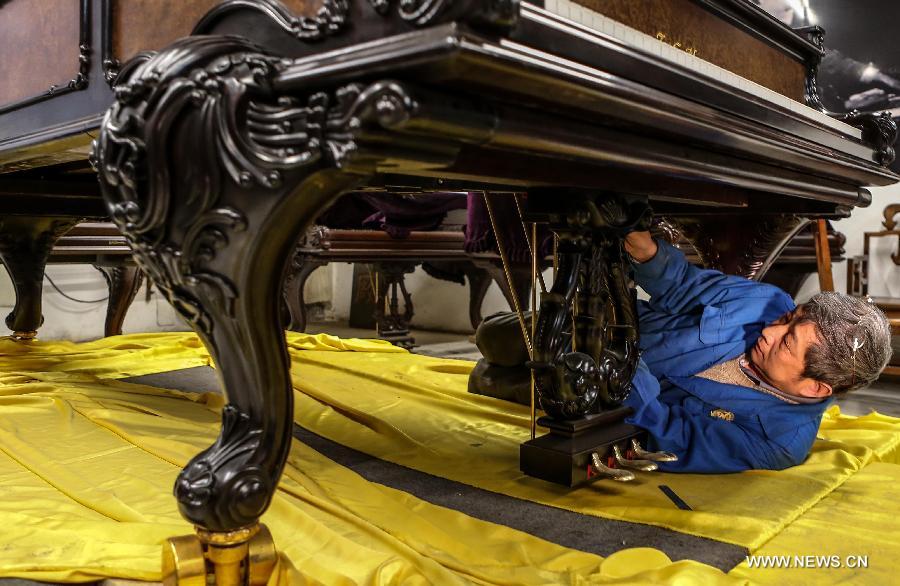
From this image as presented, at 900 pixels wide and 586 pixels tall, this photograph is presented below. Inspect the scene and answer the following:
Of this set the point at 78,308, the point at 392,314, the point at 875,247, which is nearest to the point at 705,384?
the point at 392,314

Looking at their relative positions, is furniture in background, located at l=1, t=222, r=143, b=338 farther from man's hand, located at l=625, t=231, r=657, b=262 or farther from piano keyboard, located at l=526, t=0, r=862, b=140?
piano keyboard, located at l=526, t=0, r=862, b=140

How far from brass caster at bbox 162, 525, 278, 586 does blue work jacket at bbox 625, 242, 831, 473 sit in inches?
43.4

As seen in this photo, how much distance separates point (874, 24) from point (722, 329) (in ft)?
12.3

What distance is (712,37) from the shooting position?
1441mm

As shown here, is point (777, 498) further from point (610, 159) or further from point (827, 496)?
point (610, 159)

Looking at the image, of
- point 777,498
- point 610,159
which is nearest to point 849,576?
point 777,498

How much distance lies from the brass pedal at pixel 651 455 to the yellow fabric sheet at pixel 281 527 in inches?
17.3

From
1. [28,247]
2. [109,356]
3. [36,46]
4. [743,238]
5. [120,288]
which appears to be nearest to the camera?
[36,46]

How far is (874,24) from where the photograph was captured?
4523 mm

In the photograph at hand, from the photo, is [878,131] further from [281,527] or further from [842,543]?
[281,527]

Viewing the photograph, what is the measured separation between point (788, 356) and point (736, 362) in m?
0.14

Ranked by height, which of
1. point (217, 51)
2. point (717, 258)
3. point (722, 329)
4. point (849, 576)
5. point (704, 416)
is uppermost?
point (217, 51)

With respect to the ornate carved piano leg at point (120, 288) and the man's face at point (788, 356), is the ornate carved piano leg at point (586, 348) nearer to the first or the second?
the man's face at point (788, 356)

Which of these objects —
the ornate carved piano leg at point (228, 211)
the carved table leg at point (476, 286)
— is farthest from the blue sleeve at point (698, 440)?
the carved table leg at point (476, 286)
